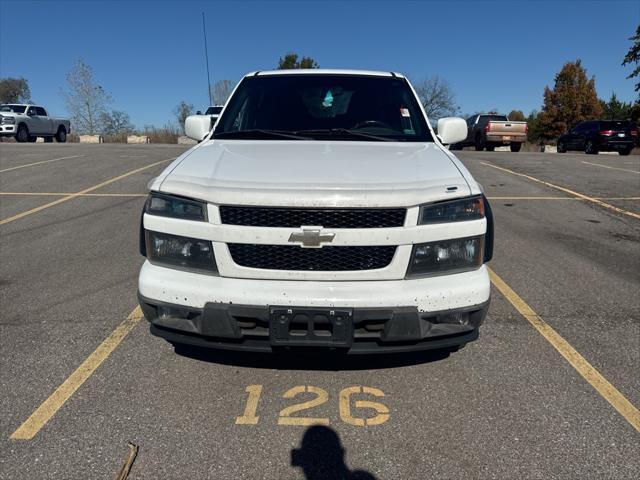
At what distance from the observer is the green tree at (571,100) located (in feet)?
175

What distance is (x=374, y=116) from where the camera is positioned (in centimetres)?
379

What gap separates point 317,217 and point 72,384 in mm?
1806

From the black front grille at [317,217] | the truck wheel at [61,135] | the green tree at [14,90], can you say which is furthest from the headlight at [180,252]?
the green tree at [14,90]

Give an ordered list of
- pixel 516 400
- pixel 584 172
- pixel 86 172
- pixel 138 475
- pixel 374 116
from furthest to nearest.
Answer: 1. pixel 584 172
2. pixel 86 172
3. pixel 374 116
4. pixel 516 400
5. pixel 138 475

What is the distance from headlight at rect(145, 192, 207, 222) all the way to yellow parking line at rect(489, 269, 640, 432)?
8.16ft

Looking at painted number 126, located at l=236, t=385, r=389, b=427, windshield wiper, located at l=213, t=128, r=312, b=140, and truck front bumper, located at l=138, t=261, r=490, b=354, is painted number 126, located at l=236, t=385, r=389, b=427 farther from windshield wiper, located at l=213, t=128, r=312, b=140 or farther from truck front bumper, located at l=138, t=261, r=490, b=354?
windshield wiper, located at l=213, t=128, r=312, b=140

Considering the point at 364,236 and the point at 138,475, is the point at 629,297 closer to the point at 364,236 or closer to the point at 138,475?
the point at 364,236

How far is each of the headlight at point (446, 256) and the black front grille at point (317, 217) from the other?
0.23m

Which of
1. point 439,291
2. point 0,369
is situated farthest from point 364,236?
point 0,369

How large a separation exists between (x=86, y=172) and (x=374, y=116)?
8.95 m

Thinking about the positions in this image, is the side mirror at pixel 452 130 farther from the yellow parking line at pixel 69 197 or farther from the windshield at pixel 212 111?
the windshield at pixel 212 111

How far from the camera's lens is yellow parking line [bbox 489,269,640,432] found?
2.60m

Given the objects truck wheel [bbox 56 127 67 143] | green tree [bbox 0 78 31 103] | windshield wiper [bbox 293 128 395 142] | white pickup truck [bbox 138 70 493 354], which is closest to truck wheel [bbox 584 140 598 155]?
windshield wiper [bbox 293 128 395 142]

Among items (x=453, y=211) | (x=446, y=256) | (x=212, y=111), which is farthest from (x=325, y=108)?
(x=212, y=111)
